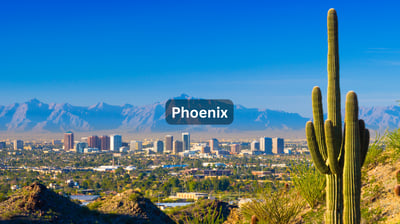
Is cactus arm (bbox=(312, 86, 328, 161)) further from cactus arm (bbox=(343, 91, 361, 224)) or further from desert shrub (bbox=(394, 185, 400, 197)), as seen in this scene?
desert shrub (bbox=(394, 185, 400, 197))

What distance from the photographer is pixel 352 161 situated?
7816mm

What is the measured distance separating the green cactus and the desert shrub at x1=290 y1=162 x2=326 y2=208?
336 cm

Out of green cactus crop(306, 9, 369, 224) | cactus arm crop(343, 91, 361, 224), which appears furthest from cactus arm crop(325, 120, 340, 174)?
Answer: cactus arm crop(343, 91, 361, 224)

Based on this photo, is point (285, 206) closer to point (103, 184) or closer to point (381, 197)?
point (381, 197)

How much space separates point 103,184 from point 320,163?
77.1m

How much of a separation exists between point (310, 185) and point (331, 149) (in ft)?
13.1

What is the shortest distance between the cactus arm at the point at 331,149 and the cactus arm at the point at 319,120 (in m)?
0.22

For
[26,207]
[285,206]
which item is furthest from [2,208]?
[285,206]

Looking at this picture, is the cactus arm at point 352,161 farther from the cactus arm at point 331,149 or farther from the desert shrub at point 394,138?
the desert shrub at point 394,138

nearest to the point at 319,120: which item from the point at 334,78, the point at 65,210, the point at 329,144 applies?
the point at 329,144

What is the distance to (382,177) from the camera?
1146 cm

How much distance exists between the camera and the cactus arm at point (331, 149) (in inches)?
311

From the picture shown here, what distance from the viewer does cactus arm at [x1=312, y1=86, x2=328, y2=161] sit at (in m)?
8.21

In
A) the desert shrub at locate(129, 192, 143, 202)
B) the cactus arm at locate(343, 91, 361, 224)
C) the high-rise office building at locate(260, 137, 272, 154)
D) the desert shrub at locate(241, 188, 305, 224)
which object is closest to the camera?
the cactus arm at locate(343, 91, 361, 224)
